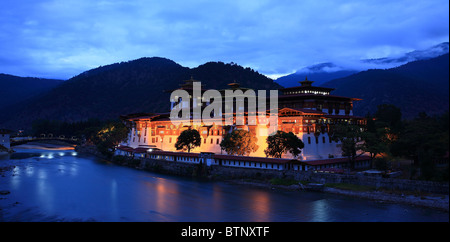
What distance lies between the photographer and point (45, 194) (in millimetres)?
43062

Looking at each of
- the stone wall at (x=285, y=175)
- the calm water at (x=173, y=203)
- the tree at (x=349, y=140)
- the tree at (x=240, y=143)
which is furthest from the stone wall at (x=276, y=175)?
the tree at (x=349, y=140)

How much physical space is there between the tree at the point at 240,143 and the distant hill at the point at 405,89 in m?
79.0

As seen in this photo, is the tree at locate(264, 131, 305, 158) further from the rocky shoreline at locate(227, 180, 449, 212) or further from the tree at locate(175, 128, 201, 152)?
the tree at locate(175, 128, 201, 152)

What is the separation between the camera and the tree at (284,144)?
176 feet

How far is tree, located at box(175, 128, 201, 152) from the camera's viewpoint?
68.9 metres

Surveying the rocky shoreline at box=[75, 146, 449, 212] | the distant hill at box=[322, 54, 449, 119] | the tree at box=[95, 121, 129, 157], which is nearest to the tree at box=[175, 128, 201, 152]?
the rocky shoreline at box=[75, 146, 449, 212]

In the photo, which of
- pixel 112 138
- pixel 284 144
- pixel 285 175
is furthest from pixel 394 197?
pixel 112 138

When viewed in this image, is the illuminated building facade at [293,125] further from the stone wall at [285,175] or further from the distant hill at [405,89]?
the distant hill at [405,89]

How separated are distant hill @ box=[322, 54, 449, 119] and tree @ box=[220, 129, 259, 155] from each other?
259 feet
